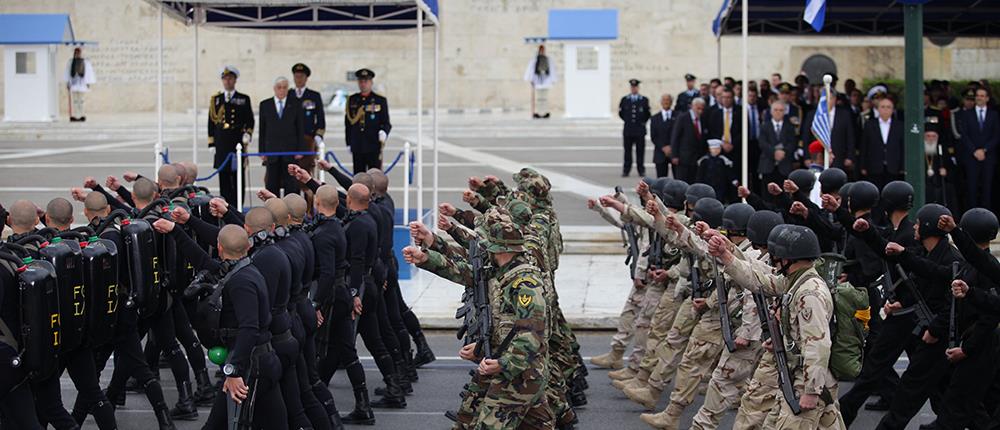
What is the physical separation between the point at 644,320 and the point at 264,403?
3.97 metres

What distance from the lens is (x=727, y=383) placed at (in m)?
9.07

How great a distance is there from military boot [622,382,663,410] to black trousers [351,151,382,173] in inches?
327

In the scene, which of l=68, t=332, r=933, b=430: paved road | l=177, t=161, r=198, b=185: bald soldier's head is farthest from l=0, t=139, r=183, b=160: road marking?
l=68, t=332, r=933, b=430: paved road

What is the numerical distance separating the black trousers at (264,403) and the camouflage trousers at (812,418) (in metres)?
2.97

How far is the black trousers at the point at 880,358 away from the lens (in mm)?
9531

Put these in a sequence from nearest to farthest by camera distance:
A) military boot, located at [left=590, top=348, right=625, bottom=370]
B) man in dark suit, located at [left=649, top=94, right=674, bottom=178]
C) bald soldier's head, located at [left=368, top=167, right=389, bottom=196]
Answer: bald soldier's head, located at [left=368, top=167, right=389, bottom=196], military boot, located at [left=590, top=348, right=625, bottom=370], man in dark suit, located at [left=649, top=94, right=674, bottom=178]

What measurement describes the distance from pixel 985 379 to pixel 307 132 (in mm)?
10953

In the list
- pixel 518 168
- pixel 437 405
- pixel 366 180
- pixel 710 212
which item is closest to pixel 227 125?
pixel 366 180

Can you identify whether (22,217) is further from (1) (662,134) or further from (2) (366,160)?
(1) (662,134)

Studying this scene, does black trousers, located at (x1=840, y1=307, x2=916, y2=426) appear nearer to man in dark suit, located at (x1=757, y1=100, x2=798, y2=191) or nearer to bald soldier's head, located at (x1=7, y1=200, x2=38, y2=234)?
bald soldier's head, located at (x1=7, y1=200, x2=38, y2=234)

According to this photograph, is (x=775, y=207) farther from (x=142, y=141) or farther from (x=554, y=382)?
(x=142, y=141)

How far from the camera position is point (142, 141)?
107ft

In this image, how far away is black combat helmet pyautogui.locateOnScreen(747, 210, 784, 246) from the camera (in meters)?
8.83

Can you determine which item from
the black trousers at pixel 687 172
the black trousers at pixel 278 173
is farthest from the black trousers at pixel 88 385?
the black trousers at pixel 687 172
